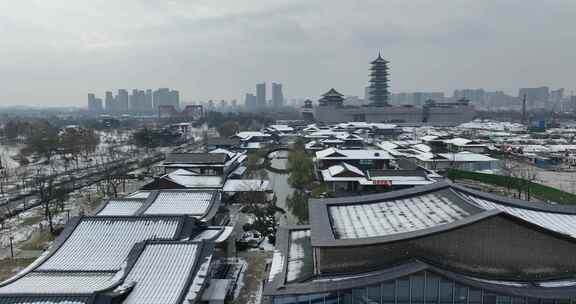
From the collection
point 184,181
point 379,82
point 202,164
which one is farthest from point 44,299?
point 379,82

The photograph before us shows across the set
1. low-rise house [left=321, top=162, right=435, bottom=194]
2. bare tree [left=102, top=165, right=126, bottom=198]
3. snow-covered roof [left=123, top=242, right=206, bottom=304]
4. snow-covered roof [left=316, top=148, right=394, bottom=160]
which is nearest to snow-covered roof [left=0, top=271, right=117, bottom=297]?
snow-covered roof [left=123, top=242, right=206, bottom=304]

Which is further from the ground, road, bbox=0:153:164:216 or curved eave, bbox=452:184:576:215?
curved eave, bbox=452:184:576:215

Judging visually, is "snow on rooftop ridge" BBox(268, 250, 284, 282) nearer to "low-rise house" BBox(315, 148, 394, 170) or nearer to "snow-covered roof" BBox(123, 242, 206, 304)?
"snow-covered roof" BBox(123, 242, 206, 304)

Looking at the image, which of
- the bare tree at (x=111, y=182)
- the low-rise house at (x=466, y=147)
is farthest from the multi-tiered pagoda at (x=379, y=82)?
the bare tree at (x=111, y=182)

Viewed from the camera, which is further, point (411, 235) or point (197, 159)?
point (197, 159)

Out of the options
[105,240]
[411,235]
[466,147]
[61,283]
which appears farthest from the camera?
[466,147]

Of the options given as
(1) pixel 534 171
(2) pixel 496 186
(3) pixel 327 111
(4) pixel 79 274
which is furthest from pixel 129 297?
(3) pixel 327 111

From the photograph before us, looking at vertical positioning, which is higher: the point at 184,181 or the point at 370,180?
the point at 184,181

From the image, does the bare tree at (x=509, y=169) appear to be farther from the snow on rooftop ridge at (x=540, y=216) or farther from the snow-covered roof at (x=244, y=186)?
the snow on rooftop ridge at (x=540, y=216)

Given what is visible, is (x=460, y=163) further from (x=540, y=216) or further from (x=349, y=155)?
(x=540, y=216)
